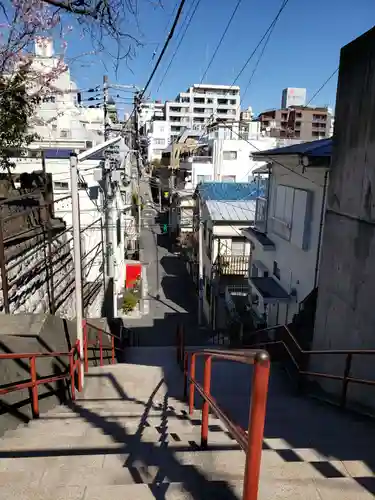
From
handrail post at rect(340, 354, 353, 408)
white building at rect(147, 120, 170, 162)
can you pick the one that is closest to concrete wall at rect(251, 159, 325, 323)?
handrail post at rect(340, 354, 353, 408)

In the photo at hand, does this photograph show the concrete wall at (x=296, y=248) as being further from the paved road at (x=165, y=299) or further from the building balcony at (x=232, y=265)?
the paved road at (x=165, y=299)

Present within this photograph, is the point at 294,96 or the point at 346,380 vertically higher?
the point at 294,96

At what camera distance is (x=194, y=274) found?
79.3 feet

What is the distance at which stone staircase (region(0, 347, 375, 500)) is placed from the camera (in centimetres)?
220

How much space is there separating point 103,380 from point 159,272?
1887cm

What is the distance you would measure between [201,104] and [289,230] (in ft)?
225

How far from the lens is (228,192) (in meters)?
20.6

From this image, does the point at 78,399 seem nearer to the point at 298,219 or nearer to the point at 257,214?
the point at 298,219

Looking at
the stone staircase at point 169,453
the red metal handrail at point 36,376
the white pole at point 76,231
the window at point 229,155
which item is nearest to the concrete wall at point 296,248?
the stone staircase at point 169,453

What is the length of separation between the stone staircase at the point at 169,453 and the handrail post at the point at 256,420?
0.53 metres

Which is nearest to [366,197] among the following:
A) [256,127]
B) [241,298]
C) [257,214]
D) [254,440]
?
[254,440]

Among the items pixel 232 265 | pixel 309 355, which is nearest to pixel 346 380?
pixel 309 355

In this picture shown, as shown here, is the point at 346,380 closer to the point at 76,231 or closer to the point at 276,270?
the point at 76,231

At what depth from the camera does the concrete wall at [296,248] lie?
29.0ft
